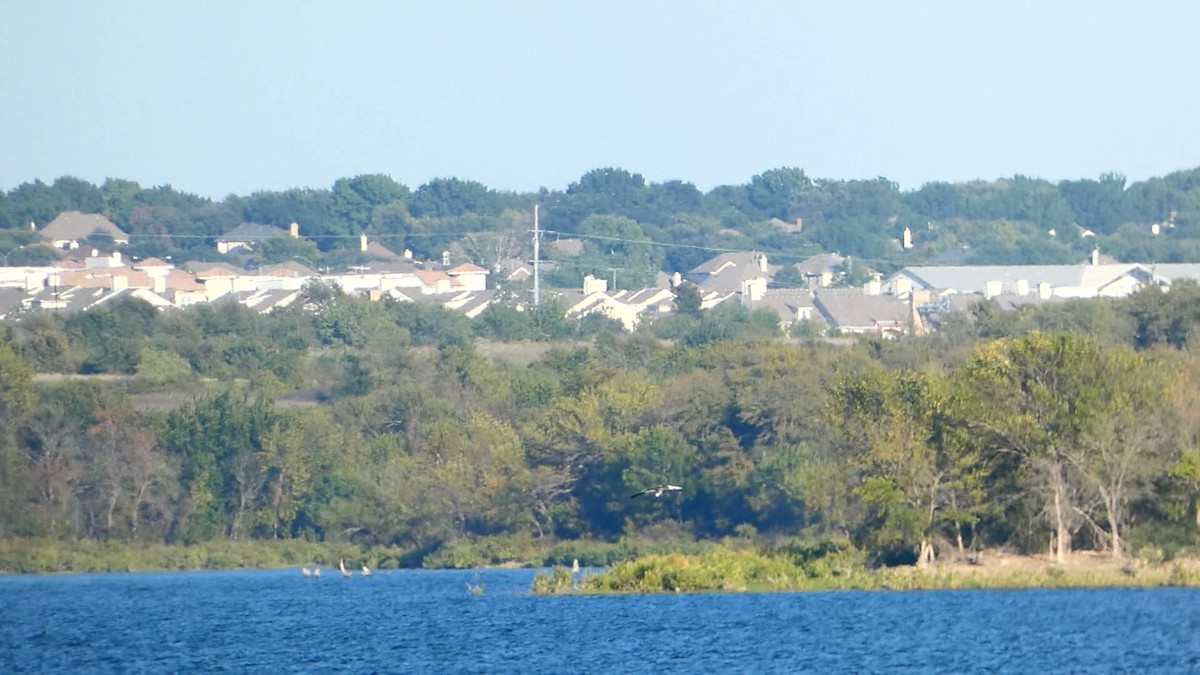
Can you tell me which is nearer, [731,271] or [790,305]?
[790,305]

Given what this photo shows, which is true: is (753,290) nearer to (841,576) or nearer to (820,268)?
(820,268)

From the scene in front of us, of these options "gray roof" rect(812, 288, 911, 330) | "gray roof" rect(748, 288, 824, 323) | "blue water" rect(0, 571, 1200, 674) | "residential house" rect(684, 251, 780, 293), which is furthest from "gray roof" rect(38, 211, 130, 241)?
"blue water" rect(0, 571, 1200, 674)

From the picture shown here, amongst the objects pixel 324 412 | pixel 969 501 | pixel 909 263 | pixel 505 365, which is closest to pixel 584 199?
pixel 909 263

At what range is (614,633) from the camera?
129 feet

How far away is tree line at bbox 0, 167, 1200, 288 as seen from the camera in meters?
159

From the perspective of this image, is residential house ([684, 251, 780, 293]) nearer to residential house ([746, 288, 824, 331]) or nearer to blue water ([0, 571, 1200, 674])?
residential house ([746, 288, 824, 331])

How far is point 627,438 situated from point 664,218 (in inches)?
4471

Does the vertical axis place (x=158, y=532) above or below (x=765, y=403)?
below

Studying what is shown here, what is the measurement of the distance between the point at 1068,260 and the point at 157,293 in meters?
65.0

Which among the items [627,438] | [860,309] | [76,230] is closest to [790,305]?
[860,309]

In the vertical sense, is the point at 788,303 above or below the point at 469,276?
below

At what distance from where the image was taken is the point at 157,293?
400 feet

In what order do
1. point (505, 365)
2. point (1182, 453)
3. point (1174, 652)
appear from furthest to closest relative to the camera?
point (505, 365)
point (1182, 453)
point (1174, 652)

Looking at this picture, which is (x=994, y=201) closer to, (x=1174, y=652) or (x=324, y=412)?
(x=324, y=412)
